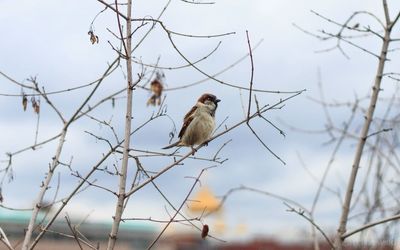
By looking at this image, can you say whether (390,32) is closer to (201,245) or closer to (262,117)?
(262,117)

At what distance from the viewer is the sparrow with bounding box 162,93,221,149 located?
7.29m

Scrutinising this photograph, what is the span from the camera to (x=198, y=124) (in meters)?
7.28

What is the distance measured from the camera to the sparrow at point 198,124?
729cm

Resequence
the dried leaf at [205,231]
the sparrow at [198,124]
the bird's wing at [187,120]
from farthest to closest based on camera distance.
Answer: the bird's wing at [187,120] < the sparrow at [198,124] < the dried leaf at [205,231]

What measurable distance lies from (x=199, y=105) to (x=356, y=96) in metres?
1.80

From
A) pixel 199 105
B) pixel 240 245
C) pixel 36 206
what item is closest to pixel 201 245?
pixel 240 245

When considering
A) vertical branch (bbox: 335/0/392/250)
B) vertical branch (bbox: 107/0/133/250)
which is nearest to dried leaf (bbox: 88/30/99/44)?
vertical branch (bbox: 107/0/133/250)

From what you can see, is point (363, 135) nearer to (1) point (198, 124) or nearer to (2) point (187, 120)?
(1) point (198, 124)

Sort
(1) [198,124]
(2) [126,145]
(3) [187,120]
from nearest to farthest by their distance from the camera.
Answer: (2) [126,145]
(1) [198,124]
(3) [187,120]

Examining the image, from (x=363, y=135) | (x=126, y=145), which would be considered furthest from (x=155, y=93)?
(x=363, y=135)

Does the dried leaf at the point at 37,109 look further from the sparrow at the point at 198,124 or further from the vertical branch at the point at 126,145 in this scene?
the sparrow at the point at 198,124

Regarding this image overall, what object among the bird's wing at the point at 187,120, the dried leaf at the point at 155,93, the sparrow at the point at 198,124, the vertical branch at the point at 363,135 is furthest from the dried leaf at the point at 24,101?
the bird's wing at the point at 187,120

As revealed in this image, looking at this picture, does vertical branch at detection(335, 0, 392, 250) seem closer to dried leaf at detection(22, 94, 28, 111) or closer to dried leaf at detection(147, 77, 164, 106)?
dried leaf at detection(147, 77, 164, 106)

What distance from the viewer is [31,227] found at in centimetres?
446
